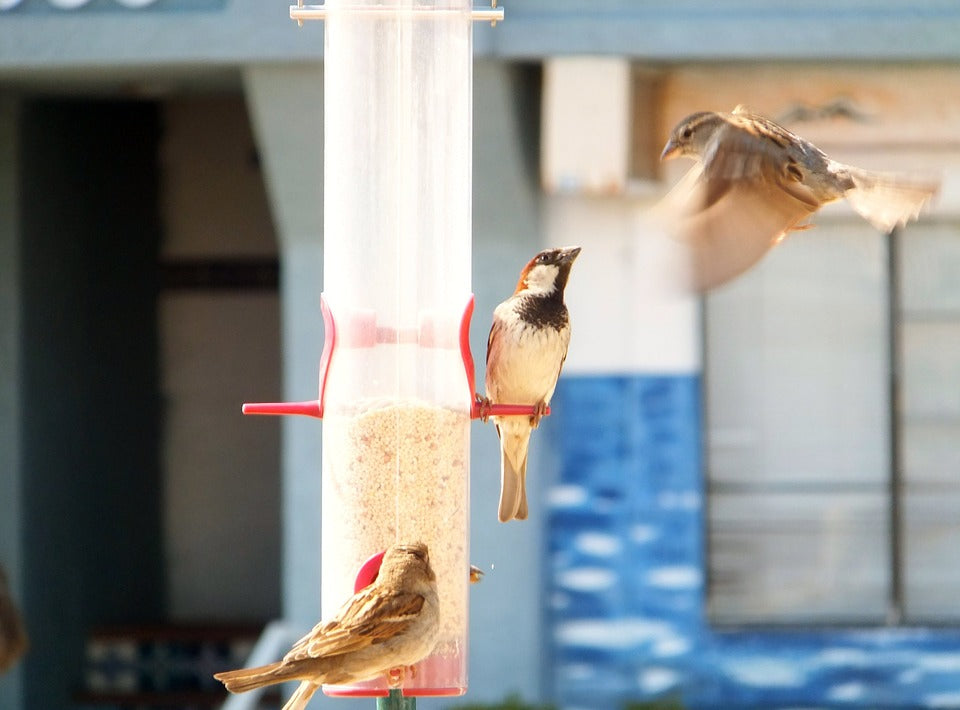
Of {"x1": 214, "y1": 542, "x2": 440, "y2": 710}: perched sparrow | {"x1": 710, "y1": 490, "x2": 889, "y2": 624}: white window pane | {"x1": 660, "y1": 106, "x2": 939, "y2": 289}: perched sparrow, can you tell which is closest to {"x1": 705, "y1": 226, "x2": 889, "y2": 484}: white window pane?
{"x1": 710, "y1": 490, "x2": 889, "y2": 624}: white window pane

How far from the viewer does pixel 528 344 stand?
12.6ft

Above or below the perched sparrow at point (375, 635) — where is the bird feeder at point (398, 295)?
above

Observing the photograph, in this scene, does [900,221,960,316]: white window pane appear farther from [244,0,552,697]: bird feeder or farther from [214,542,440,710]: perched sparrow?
[214,542,440,710]: perched sparrow

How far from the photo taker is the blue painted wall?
6.26 metres

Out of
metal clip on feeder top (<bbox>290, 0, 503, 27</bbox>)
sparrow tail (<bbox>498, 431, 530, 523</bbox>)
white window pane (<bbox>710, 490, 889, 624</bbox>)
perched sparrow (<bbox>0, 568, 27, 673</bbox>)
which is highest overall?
metal clip on feeder top (<bbox>290, 0, 503, 27</bbox>)

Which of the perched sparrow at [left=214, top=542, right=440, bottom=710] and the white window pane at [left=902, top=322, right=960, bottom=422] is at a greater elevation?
the white window pane at [left=902, top=322, right=960, bottom=422]

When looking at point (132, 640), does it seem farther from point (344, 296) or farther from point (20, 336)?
point (344, 296)

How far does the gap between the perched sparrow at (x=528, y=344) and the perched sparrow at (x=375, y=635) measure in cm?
81

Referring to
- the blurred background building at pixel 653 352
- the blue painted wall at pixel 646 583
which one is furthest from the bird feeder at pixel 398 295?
the blue painted wall at pixel 646 583

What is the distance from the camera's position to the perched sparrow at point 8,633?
610 cm

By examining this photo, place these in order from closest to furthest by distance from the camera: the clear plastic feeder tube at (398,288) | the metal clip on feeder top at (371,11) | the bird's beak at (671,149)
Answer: the clear plastic feeder tube at (398,288), the metal clip on feeder top at (371,11), the bird's beak at (671,149)

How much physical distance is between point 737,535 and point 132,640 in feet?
9.62

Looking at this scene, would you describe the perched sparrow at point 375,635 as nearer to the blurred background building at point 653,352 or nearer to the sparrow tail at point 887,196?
the sparrow tail at point 887,196

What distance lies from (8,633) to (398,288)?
130 inches
